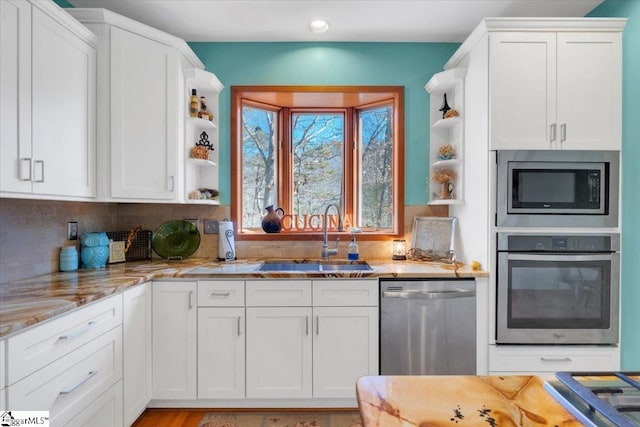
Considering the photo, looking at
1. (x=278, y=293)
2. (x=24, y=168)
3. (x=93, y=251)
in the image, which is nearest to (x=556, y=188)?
(x=278, y=293)

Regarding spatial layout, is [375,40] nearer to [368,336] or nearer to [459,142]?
[459,142]

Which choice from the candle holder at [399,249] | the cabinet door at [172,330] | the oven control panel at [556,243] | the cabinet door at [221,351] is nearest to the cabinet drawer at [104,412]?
the cabinet door at [172,330]

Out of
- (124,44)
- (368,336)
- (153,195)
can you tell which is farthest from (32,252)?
(368,336)

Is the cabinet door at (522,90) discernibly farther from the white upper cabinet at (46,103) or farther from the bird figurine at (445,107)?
the white upper cabinet at (46,103)

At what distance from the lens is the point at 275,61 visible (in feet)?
9.06

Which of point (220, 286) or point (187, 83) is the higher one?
point (187, 83)

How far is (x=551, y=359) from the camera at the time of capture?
6.73ft

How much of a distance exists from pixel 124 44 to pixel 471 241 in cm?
260

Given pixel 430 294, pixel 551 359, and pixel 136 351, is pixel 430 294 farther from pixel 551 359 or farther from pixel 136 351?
pixel 136 351

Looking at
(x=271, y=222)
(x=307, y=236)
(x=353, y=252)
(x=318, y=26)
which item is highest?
(x=318, y=26)

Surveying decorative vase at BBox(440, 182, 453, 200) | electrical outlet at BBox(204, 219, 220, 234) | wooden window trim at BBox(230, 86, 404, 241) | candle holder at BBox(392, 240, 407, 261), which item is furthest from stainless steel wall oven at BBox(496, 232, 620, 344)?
electrical outlet at BBox(204, 219, 220, 234)

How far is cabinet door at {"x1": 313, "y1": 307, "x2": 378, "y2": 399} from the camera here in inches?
83.1

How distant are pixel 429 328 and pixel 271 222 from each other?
1.44m

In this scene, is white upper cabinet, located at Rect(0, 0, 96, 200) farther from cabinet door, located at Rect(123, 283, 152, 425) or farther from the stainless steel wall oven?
the stainless steel wall oven
